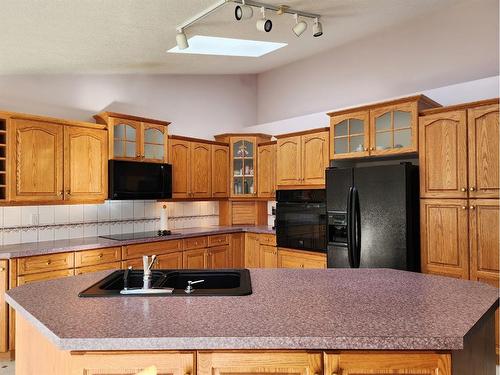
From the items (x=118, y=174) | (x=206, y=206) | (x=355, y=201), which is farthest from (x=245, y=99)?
(x=355, y=201)

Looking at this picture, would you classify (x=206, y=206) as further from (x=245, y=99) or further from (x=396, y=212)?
(x=396, y=212)

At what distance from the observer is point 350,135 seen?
3779 millimetres

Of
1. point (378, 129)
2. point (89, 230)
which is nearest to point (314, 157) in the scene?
point (378, 129)

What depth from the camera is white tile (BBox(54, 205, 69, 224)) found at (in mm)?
3873

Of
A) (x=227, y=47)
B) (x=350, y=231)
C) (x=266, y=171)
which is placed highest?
(x=227, y=47)

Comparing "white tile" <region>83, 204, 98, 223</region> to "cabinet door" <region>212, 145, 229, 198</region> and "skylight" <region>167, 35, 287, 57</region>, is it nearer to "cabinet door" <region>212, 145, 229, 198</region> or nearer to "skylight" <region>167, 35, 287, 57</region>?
"cabinet door" <region>212, 145, 229, 198</region>

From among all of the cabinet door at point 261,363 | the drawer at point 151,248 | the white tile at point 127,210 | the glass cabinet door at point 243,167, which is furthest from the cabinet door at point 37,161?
the cabinet door at point 261,363

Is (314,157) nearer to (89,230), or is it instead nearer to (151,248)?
(151,248)

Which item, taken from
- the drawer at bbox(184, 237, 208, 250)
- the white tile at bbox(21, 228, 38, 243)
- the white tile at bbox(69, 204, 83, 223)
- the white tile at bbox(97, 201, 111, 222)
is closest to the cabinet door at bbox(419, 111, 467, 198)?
the drawer at bbox(184, 237, 208, 250)

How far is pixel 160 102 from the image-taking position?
493 centimetres

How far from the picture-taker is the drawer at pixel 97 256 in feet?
11.3

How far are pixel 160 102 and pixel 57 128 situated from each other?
161 cm

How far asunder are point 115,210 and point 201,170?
3.86ft

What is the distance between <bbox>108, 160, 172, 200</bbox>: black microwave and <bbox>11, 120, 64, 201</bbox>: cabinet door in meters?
0.52
